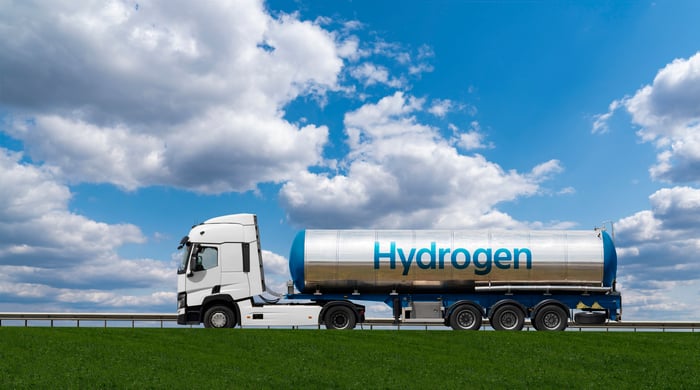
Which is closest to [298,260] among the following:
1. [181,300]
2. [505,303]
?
[181,300]

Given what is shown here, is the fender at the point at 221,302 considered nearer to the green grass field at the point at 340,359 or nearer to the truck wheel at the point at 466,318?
the green grass field at the point at 340,359

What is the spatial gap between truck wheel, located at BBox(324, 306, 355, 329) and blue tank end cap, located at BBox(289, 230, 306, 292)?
5.09 feet

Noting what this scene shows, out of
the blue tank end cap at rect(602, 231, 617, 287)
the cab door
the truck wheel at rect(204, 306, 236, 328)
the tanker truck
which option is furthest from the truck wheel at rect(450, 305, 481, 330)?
the cab door

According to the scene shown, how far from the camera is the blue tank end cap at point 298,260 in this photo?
24562 millimetres

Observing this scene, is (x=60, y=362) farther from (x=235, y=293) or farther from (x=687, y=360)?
(x=687, y=360)

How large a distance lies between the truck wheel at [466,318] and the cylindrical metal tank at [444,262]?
0.81 metres

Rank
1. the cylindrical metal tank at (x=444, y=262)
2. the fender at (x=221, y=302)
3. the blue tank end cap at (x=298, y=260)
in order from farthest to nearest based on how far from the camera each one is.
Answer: the blue tank end cap at (x=298, y=260), the cylindrical metal tank at (x=444, y=262), the fender at (x=221, y=302)

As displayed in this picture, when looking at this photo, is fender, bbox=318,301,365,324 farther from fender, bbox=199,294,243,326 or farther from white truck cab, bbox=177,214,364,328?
fender, bbox=199,294,243,326

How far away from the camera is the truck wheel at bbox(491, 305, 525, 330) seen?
78.6 ft

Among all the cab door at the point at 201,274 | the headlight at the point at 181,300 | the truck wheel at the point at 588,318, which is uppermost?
the cab door at the point at 201,274

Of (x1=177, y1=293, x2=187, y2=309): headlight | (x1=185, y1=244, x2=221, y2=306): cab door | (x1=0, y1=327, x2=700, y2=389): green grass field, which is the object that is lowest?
(x1=0, y1=327, x2=700, y2=389): green grass field

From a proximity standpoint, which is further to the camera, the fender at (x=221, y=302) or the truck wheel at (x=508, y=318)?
the fender at (x=221, y=302)

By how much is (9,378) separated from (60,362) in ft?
5.09

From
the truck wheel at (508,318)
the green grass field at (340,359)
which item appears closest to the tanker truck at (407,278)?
the truck wheel at (508,318)
